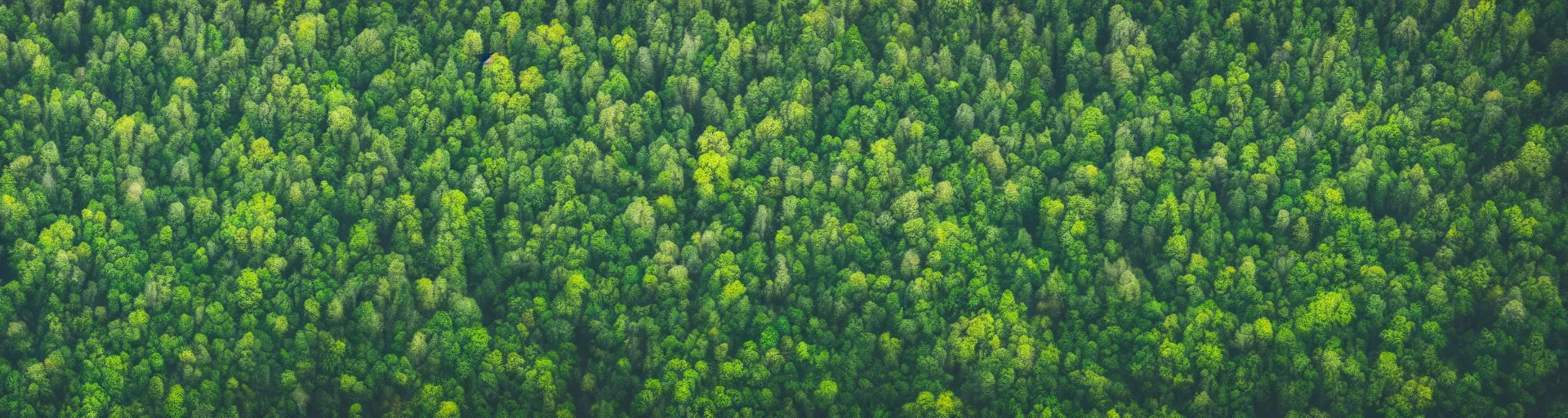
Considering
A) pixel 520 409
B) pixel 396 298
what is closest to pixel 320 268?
pixel 396 298

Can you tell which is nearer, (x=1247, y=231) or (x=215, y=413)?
(x=215, y=413)

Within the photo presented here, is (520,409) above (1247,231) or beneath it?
A: beneath

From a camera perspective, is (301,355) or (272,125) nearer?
(301,355)

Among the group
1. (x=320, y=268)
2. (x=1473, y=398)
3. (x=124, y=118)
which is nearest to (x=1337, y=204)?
(x=1473, y=398)

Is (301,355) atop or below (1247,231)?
below

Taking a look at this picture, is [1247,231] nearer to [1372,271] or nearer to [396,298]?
[1372,271]

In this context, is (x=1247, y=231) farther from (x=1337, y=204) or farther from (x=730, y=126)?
(x=730, y=126)
